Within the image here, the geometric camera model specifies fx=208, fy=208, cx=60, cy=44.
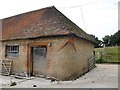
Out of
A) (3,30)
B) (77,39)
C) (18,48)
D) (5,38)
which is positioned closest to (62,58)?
(77,39)

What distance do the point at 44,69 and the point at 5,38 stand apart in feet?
16.7

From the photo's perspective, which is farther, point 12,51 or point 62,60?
point 12,51

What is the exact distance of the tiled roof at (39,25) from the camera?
15223mm

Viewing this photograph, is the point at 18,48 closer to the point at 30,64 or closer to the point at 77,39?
the point at 30,64

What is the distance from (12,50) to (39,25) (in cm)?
323

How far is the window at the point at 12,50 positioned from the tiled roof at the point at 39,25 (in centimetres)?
81

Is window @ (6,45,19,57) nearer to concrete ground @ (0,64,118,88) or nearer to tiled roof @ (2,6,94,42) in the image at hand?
tiled roof @ (2,6,94,42)

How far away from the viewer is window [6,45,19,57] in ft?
56.8

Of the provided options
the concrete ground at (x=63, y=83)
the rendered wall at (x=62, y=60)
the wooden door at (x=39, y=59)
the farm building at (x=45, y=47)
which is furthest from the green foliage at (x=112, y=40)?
the concrete ground at (x=63, y=83)

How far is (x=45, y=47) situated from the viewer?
15562 millimetres

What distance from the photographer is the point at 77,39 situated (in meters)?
15.9

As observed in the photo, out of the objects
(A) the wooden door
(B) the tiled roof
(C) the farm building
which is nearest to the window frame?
(C) the farm building

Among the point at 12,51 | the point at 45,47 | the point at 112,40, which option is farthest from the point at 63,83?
the point at 112,40

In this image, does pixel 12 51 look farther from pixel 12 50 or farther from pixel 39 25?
pixel 39 25
